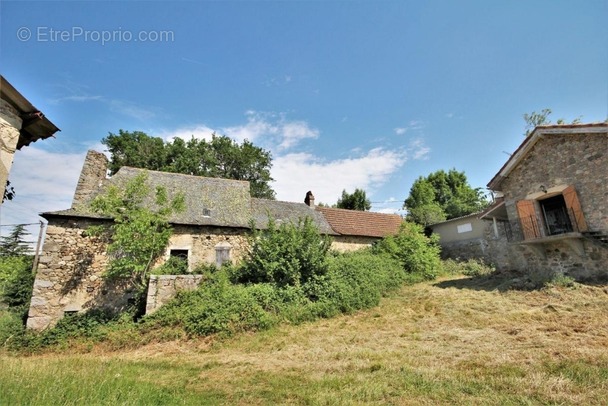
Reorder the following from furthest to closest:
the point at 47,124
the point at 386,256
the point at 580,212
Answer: the point at 386,256 < the point at 580,212 < the point at 47,124

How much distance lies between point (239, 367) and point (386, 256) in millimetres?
10693

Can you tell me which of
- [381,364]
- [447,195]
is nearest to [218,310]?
[381,364]

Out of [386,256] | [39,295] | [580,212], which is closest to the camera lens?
[580,212]

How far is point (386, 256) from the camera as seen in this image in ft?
50.0

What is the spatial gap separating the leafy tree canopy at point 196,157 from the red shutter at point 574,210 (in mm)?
22825

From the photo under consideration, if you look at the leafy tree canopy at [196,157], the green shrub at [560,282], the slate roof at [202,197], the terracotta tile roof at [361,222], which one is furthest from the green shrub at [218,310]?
the leafy tree canopy at [196,157]

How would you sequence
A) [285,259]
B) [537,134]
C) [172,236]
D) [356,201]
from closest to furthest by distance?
[285,259], [537,134], [172,236], [356,201]

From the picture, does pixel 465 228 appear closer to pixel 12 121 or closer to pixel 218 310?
pixel 218 310

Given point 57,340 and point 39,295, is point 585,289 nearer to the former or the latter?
point 57,340

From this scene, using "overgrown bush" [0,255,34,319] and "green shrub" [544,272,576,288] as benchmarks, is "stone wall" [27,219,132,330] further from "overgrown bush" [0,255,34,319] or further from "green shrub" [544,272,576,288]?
"green shrub" [544,272,576,288]

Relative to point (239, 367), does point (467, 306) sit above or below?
above

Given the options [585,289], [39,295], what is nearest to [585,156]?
[585,289]

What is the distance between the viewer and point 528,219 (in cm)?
1134

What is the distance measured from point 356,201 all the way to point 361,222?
6.69 metres
